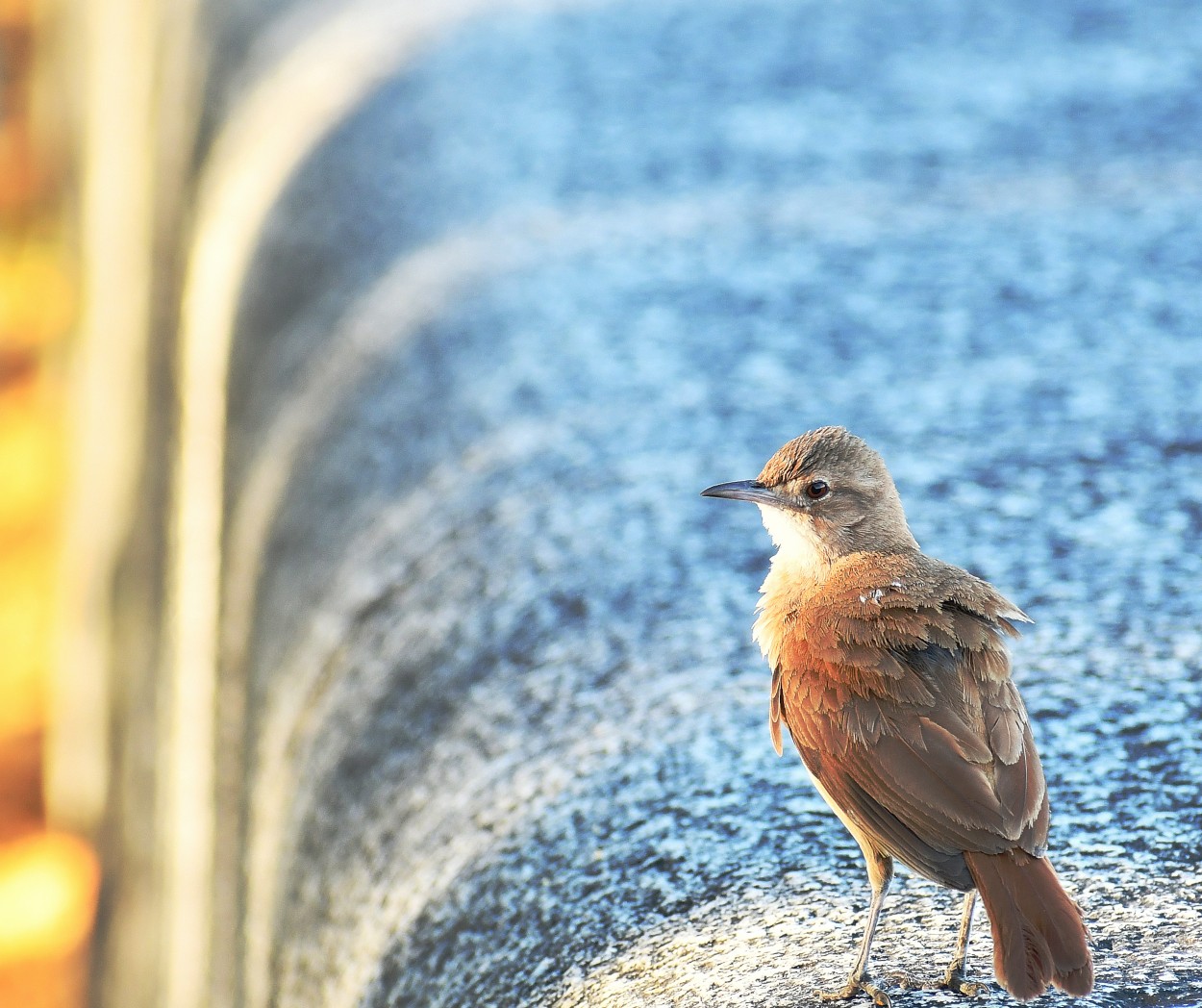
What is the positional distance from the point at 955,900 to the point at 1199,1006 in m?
0.36

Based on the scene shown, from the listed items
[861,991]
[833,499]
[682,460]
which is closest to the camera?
[861,991]

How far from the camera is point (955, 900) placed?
1.85m

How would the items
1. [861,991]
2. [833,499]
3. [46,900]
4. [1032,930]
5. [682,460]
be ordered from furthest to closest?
[46,900] → [682,460] → [833,499] → [861,991] → [1032,930]

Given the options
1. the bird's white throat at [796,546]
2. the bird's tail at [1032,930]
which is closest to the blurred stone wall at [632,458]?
the bird's tail at [1032,930]

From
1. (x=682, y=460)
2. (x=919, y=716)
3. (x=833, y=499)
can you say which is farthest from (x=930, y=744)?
(x=682, y=460)

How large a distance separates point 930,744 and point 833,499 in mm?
466

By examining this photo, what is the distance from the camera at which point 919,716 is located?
1665 mm

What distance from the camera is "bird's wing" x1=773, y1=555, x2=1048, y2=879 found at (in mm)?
1596

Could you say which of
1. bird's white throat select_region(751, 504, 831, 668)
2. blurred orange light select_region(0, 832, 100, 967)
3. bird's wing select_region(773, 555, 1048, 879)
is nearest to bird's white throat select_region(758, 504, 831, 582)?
bird's white throat select_region(751, 504, 831, 668)

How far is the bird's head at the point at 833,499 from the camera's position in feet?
6.63

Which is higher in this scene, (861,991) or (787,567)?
(787,567)

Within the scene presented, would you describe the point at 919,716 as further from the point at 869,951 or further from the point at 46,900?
the point at 46,900

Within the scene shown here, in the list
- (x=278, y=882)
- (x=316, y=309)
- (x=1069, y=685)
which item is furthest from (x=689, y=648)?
(x=316, y=309)

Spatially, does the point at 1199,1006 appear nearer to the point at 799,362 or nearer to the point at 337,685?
the point at 337,685
